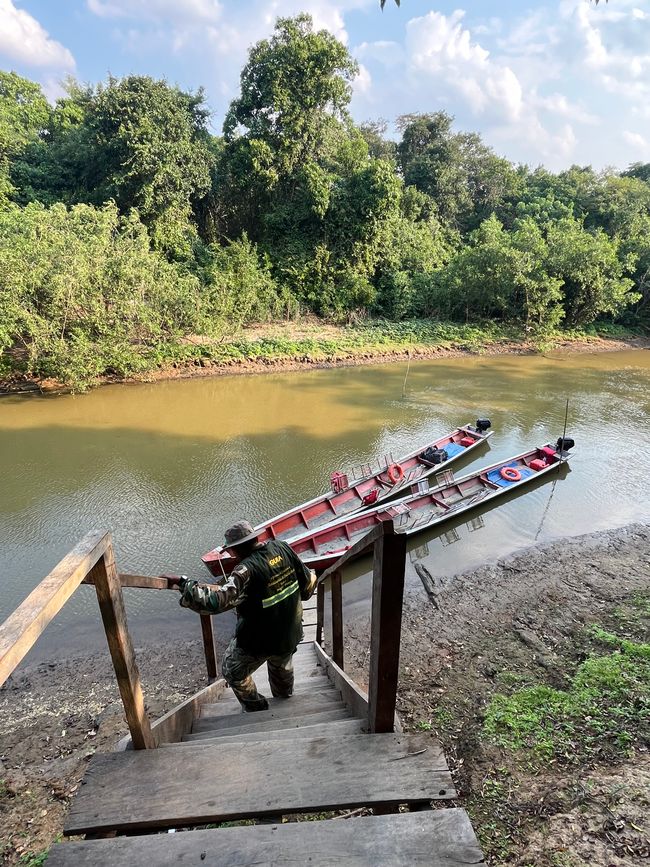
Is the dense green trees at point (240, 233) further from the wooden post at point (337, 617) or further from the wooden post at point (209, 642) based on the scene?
the wooden post at point (337, 617)

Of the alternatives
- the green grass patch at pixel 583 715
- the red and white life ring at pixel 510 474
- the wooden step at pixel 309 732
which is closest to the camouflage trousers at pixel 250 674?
the wooden step at pixel 309 732

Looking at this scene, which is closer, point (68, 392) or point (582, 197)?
point (68, 392)

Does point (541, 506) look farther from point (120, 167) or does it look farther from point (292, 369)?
point (120, 167)

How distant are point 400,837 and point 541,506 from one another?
9.85 m

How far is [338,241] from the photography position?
24.9 metres

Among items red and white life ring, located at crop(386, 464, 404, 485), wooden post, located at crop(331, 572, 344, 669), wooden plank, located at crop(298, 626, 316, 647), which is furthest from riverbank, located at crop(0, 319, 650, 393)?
wooden post, located at crop(331, 572, 344, 669)

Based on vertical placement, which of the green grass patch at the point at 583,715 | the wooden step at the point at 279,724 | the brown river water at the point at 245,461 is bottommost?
the brown river water at the point at 245,461

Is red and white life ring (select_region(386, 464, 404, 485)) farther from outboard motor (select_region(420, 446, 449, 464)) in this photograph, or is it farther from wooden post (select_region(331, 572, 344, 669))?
wooden post (select_region(331, 572, 344, 669))

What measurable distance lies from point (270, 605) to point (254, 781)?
1.21 metres

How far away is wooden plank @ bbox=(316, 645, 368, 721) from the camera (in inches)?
92.8

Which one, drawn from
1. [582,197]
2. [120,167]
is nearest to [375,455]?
[120,167]

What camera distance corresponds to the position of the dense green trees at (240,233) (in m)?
15.5

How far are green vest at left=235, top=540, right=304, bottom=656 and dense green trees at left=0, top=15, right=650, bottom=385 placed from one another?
46.3 feet

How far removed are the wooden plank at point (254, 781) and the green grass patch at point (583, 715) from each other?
105 inches
